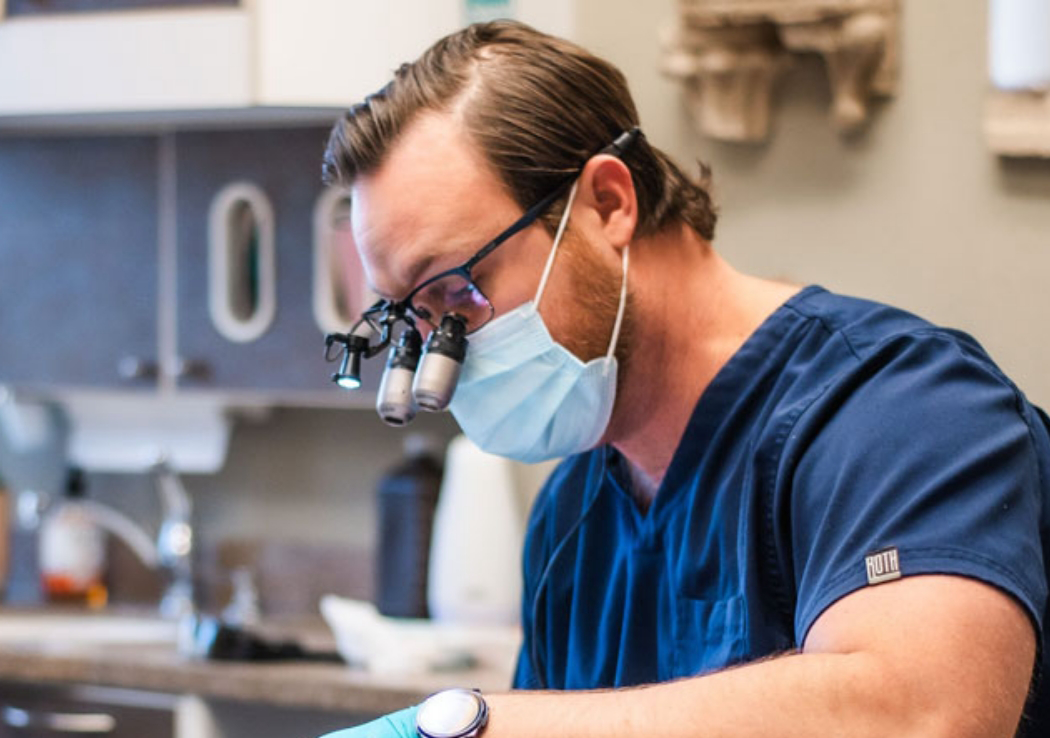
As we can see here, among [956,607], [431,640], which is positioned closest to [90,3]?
[431,640]

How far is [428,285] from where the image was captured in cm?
142

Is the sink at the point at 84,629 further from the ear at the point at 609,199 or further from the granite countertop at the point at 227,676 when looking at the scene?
the ear at the point at 609,199

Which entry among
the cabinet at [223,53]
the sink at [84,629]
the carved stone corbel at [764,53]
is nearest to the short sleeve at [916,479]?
the carved stone corbel at [764,53]

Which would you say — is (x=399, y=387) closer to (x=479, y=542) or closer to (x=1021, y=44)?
(x=1021, y=44)

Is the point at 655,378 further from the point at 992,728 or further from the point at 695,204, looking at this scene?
the point at 992,728

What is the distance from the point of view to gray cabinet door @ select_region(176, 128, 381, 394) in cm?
288

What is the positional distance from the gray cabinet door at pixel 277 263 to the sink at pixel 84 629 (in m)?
0.47

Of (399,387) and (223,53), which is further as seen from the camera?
(223,53)

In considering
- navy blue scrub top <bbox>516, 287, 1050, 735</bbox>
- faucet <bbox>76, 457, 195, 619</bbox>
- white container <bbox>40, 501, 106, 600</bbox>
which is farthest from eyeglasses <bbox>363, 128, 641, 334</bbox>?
white container <bbox>40, 501, 106, 600</bbox>

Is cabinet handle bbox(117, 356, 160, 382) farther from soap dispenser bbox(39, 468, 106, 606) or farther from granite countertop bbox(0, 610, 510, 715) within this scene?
granite countertop bbox(0, 610, 510, 715)

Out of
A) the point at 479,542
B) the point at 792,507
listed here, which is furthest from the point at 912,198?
the point at 792,507

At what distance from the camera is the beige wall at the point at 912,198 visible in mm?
2283

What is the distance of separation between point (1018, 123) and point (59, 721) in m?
1.82

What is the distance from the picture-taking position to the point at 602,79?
4.82 feet
